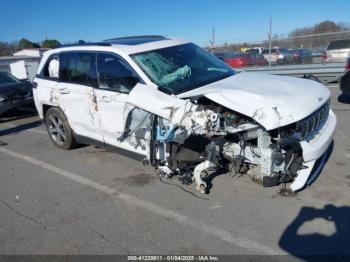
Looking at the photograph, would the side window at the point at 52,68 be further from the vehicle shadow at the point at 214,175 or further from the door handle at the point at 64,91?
the vehicle shadow at the point at 214,175

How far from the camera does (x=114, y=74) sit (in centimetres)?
509

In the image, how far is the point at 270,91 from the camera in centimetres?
405

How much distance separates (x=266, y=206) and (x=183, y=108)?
1.43m

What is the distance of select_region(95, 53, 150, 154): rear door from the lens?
4.75 m

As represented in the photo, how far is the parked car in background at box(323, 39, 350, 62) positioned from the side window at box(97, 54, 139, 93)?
10475mm

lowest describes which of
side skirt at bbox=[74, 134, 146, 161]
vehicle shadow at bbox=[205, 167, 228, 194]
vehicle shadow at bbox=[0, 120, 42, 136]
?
vehicle shadow at bbox=[0, 120, 42, 136]

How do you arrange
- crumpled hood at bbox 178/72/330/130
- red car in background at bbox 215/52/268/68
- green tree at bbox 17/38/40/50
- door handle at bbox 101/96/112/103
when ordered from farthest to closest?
1. green tree at bbox 17/38/40/50
2. red car in background at bbox 215/52/268/68
3. door handle at bbox 101/96/112/103
4. crumpled hood at bbox 178/72/330/130

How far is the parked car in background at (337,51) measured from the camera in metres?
12.8

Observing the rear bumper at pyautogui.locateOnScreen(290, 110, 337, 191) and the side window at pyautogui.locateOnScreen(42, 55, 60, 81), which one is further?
the side window at pyautogui.locateOnScreen(42, 55, 60, 81)

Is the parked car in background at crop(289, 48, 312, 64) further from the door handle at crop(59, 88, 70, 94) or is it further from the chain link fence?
the door handle at crop(59, 88, 70, 94)

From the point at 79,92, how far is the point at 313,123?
352 centimetres

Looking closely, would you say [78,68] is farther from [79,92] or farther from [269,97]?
[269,97]

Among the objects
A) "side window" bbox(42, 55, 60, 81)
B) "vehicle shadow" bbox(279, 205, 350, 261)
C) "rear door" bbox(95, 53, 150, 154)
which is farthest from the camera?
"side window" bbox(42, 55, 60, 81)

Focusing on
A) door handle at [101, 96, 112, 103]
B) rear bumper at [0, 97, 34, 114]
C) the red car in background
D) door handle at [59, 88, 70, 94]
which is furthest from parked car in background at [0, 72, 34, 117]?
the red car in background
